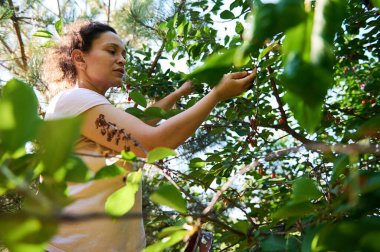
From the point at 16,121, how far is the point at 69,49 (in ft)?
4.62

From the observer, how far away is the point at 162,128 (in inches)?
43.8

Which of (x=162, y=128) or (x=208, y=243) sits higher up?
(x=162, y=128)

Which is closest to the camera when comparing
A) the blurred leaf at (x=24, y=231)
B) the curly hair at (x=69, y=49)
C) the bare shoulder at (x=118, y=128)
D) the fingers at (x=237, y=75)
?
the blurred leaf at (x=24, y=231)

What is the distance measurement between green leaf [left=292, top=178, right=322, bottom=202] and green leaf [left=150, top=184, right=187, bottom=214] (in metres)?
0.14

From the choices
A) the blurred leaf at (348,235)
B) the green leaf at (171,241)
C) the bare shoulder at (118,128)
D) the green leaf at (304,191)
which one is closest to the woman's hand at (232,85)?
the bare shoulder at (118,128)

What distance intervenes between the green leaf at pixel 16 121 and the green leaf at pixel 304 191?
1.12 ft

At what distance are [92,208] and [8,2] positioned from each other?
13.4 feet

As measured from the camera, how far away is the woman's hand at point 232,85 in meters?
1.15

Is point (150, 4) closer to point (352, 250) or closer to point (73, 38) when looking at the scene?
point (73, 38)

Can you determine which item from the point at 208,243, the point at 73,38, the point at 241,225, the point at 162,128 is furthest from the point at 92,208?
the point at 73,38

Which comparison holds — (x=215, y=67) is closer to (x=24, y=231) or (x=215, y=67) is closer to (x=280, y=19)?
(x=280, y=19)

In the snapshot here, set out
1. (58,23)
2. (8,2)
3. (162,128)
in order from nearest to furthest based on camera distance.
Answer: (162,128)
(58,23)
(8,2)

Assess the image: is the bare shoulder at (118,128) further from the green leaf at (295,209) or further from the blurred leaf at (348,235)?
the blurred leaf at (348,235)

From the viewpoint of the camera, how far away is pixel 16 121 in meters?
0.32
